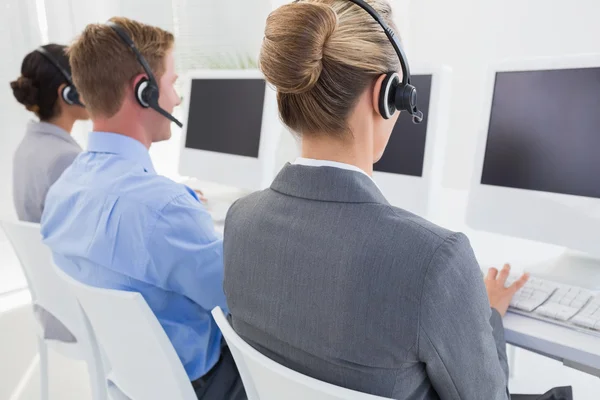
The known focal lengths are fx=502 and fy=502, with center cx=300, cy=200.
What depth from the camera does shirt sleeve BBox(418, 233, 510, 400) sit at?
0.59 m

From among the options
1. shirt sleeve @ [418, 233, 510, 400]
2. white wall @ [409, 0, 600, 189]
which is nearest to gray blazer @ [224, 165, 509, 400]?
shirt sleeve @ [418, 233, 510, 400]

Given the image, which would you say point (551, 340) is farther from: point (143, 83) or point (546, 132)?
point (143, 83)

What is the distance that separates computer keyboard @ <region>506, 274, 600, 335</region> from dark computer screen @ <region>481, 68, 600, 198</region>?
0.86 feet

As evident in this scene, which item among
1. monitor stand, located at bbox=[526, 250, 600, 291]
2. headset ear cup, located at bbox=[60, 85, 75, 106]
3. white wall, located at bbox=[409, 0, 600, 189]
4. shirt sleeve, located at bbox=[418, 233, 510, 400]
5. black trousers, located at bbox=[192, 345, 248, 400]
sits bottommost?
black trousers, located at bbox=[192, 345, 248, 400]

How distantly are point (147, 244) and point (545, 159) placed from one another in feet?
3.06

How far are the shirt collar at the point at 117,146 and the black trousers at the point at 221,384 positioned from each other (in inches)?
18.9

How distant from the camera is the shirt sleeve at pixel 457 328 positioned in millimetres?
585

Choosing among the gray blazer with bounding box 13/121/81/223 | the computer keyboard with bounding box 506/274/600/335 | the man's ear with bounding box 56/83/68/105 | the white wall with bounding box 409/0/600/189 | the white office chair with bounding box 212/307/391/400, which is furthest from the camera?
the white wall with bounding box 409/0/600/189

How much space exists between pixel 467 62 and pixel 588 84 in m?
1.35

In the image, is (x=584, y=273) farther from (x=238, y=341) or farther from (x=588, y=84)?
(x=238, y=341)

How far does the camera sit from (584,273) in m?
1.22

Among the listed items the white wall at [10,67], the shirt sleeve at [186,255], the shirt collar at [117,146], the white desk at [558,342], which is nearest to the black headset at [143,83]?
the shirt collar at [117,146]

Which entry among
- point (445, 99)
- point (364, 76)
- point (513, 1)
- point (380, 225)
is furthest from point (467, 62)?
point (380, 225)

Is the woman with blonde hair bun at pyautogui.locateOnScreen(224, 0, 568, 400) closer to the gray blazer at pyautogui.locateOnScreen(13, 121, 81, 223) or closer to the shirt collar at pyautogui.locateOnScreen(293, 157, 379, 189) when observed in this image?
the shirt collar at pyautogui.locateOnScreen(293, 157, 379, 189)
